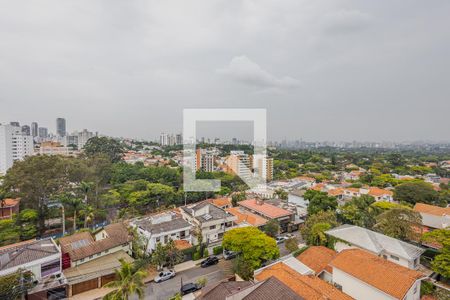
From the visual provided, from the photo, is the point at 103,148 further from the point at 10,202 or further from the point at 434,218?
the point at 434,218

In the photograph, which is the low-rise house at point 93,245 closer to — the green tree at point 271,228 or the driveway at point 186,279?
the driveway at point 186,279

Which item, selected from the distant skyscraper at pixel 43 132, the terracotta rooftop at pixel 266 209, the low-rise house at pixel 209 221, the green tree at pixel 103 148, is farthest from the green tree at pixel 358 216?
the distant skyscraper at pixel 43 132

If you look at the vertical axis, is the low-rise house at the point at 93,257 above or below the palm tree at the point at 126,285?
below

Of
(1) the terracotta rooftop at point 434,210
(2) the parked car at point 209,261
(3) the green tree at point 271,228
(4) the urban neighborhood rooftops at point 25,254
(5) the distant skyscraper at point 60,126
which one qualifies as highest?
(5) the distant skyscraper at point 60,126

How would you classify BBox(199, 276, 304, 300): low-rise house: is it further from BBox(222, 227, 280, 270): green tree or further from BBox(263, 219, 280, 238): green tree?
BBox(263, 219, 280, 238): green tree

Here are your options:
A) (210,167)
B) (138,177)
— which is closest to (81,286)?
(138,177)

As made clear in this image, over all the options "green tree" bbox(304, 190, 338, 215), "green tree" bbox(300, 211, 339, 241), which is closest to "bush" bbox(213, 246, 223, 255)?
"green tree" bbox(300, 211, 339, 241)
